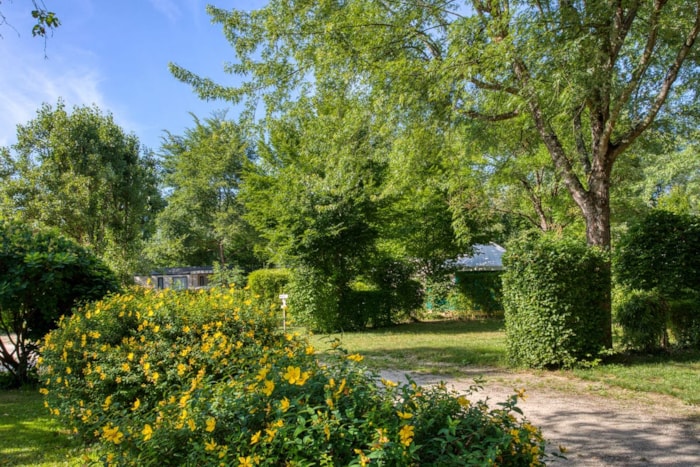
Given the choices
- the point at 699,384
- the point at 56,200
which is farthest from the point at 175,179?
the point at 699,384

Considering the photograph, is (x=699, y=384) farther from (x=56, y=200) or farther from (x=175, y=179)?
(x=175, y=179)

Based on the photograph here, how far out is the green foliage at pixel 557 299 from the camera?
6.87 meters

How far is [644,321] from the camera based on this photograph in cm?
760

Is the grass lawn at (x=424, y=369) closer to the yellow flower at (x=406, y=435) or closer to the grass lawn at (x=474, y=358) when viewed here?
the grass lawn at (x=474, y=358)

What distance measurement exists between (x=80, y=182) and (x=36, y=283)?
484 inches

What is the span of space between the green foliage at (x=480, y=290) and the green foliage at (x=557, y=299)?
27.1ft

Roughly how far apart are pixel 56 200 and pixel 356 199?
11.3 meters

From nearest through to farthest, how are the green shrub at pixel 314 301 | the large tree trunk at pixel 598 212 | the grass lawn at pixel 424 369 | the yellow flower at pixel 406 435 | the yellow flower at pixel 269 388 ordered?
the yellow flower at pixel 406 435 → the yellow flower at pixel 269 388 → the grass lawn at pixel 424 369 → the large tree trunk at pixel 598 212 → the green shrub at pixel 314 301

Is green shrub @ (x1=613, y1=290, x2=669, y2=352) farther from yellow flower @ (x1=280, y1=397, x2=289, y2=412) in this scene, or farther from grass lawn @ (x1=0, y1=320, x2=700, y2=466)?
yellow flower @ (x1=280, y1=397, x2=289, y2=412)

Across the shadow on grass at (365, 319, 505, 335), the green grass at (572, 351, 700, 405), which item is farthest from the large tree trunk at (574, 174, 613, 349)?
the shadow on grass at (365, 319, 505, 335)

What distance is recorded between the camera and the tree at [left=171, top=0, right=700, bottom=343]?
6734mm

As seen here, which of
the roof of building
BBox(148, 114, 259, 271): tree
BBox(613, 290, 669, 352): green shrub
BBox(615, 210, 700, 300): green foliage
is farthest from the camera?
BBox(148, 114, 259, 271): tree

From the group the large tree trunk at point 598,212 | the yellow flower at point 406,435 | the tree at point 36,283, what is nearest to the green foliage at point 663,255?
the large tree trunk at point 598,212

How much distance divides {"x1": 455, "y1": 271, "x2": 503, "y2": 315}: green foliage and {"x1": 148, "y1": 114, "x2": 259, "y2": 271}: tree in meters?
18.7
